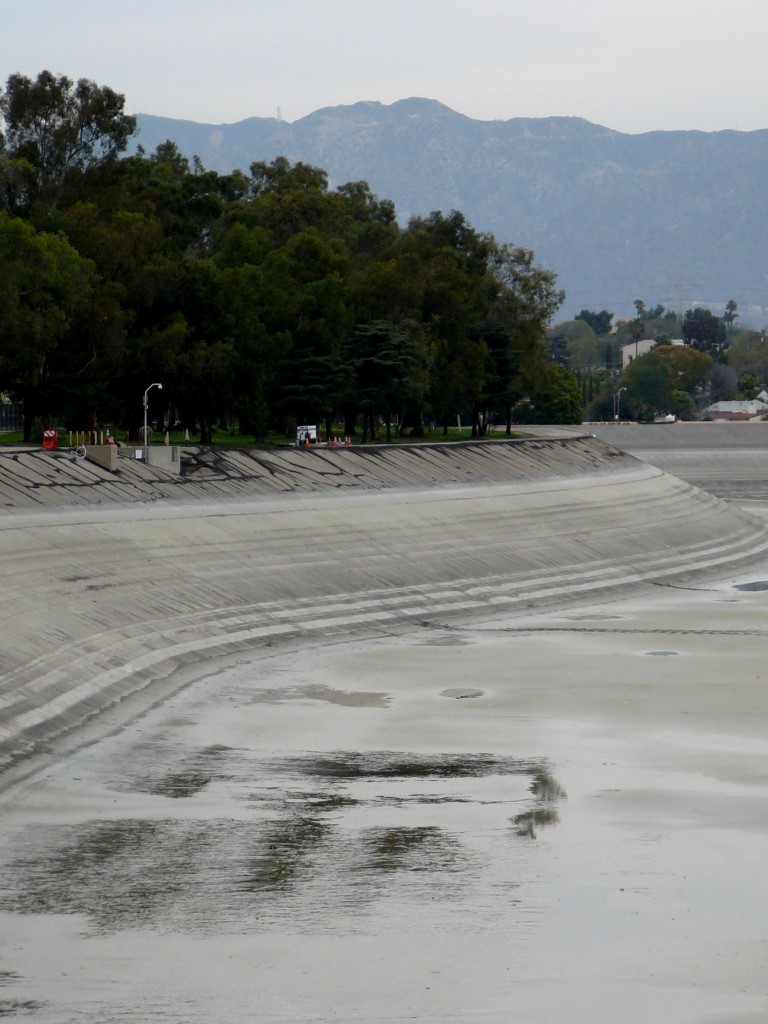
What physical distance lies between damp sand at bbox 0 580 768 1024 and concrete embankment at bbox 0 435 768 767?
3376 millimetres

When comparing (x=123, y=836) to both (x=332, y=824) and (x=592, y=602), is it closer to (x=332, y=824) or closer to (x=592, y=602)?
(x=332, y=824)

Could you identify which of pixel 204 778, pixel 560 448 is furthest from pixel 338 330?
pixel 204 778

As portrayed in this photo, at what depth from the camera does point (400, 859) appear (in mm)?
21484

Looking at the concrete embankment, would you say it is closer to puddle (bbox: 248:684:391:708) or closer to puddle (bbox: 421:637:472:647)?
puddle (bbox: 421:637:472:647)

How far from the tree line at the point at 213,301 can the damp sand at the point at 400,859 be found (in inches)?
1907

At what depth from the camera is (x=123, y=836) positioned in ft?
74.4

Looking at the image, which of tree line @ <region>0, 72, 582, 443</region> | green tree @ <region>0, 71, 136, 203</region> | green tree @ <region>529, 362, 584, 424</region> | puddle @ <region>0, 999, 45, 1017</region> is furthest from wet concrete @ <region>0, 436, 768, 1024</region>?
green tree @ <region>529, 362, 584, 424</region>

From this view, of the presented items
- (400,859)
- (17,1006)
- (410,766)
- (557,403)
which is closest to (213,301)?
(410,766)

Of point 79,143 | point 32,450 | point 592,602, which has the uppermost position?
point 79,143

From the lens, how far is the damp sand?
16734 millimetres

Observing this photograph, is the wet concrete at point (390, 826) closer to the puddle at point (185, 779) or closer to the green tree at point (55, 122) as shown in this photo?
the puddle at point (185, 779)

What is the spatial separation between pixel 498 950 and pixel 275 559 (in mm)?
35403

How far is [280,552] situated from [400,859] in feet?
108

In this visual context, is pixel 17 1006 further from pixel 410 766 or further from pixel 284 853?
pixel 410 766
